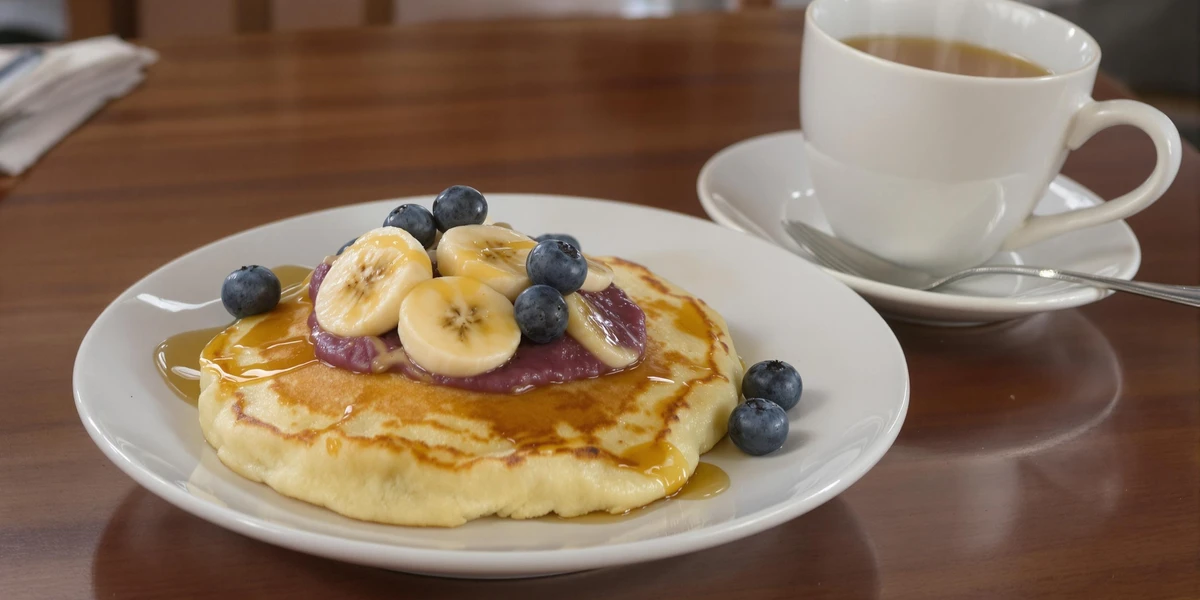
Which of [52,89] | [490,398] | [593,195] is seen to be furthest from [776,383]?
[52,89]

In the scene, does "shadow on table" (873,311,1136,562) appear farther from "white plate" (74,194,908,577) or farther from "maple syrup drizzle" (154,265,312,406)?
"maple syrup drizzle" (154,265,312,406)

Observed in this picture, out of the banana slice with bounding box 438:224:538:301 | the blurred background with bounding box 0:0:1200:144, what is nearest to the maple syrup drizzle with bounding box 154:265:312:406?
the banana slice with bounding box 438:224:538:301

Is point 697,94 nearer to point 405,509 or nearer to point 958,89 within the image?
point 958,89

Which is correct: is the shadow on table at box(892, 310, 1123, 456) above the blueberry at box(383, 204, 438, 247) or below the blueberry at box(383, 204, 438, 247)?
below

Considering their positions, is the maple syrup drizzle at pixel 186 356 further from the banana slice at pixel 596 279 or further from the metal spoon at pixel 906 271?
the metal spoon at pixel 906 271

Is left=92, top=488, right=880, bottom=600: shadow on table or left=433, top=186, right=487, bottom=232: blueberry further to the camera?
left=433, top=186, right=487, bottom=232: blueberry
